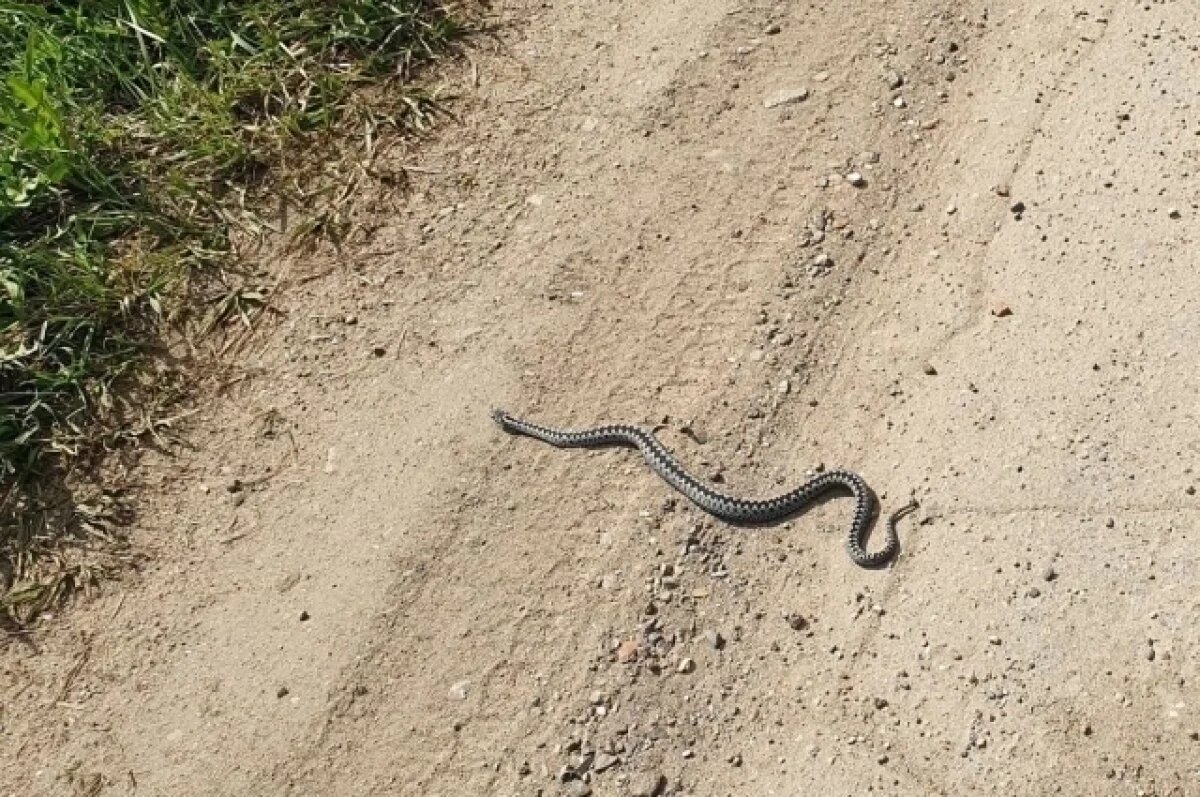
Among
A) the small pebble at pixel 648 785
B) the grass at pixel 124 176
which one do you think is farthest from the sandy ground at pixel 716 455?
the grass at pixel 124 176

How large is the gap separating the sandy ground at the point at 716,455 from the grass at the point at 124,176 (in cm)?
51

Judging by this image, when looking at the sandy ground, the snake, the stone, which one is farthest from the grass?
the snake

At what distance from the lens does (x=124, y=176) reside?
342 inches

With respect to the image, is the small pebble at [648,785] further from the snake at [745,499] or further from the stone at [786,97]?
the stone at [786,97]

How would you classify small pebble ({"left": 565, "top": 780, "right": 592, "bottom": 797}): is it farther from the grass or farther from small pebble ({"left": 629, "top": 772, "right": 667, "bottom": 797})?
the grass

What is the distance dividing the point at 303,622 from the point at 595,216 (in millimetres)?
2994

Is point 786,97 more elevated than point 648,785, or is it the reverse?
point 786,97

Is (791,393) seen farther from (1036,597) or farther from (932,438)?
(1036,597)

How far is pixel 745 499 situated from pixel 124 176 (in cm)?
461

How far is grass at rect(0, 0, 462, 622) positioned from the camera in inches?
304

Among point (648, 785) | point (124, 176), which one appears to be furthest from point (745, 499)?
point (124, 176)

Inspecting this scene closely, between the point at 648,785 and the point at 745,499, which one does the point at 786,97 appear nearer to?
the point at 745,499

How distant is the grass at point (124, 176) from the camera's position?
7730 millimetres

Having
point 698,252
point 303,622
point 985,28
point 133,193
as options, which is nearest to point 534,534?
point 303,622
